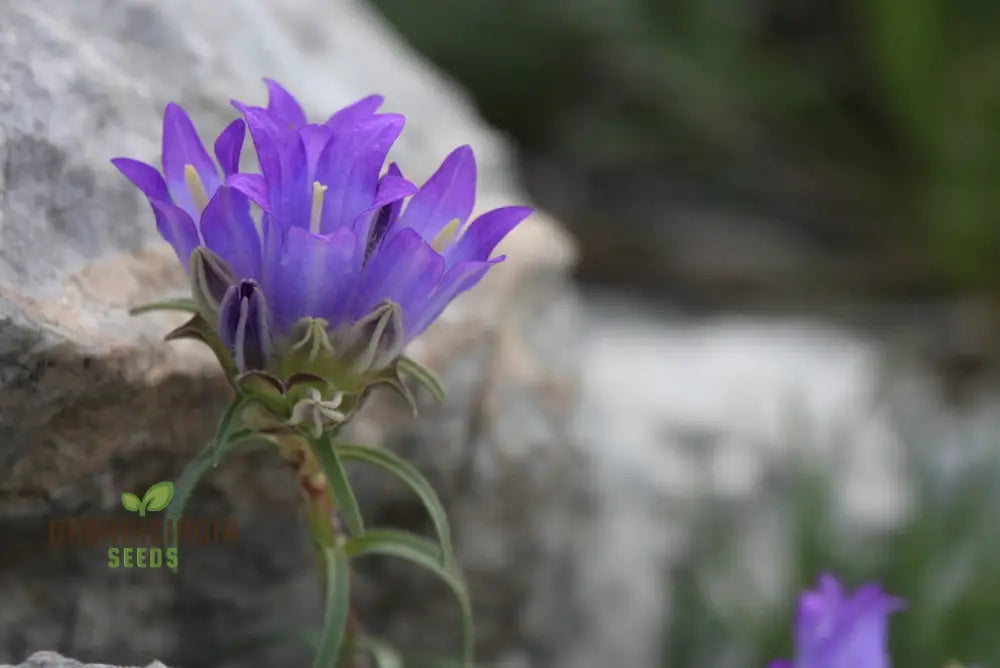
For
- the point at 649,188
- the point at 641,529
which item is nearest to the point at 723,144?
the point at 649,188

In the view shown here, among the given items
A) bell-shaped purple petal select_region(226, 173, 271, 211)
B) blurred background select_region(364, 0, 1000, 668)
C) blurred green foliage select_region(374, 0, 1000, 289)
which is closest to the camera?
bell-shaped purple petal select_region(226, 173, 271, 211)

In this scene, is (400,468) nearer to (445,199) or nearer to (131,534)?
(445,199)

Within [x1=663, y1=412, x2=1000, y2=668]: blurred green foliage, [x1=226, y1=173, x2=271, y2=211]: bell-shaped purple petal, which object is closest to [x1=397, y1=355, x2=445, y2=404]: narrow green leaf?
[x1=226, y1=173, x2=271, y2=211]: bell-shaped purple petal

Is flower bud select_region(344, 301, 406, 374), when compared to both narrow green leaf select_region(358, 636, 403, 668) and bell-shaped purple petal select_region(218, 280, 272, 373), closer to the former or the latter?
bell-shaped purple petal select_region(218, 280, 272, 373)

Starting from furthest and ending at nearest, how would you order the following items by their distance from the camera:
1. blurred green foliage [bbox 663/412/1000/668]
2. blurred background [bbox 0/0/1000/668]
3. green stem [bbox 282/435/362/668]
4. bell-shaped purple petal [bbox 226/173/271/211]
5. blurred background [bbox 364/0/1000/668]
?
1. blurred background [bbox 364/0/1000/668]
2. blurred green foliage [bbox 663/412/1000/668]
3. blurred background [bbox 0/0/1000/668]
4. green stem [bbox 282/435/362/668]
5. bell-shaped purple petal [bbox 226/173/271/211]

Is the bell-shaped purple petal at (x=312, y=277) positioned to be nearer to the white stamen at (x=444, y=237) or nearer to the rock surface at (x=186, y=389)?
the white stamen at (x=444, y=237)

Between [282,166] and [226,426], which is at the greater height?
[282,166]

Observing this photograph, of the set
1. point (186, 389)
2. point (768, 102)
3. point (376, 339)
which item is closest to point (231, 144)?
point (376, 339)
